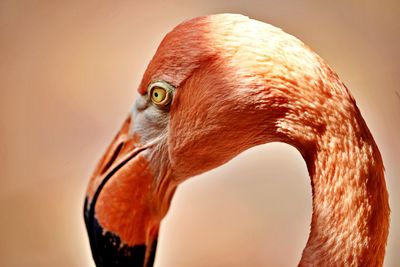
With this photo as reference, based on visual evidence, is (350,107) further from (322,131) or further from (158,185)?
(158,185)

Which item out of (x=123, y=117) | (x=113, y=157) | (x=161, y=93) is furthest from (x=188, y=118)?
(x=123, y=117)

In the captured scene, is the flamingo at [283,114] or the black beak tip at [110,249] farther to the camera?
the black beak tip at [110,249]

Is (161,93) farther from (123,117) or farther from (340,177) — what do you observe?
(123,117)

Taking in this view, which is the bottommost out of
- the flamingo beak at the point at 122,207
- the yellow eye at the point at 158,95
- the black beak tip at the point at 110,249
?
the black beak tip at the point at 110,249

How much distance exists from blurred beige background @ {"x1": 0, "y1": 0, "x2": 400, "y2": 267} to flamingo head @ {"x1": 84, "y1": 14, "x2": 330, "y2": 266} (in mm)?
410

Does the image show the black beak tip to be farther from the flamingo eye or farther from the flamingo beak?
the flamingo eye

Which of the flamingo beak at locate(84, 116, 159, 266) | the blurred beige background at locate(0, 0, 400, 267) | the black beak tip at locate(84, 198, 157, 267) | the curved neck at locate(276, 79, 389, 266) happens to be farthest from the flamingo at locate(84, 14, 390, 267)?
the blurred beige background at locate(0, 0, 400, 267)

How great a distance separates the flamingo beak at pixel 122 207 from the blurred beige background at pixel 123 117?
1.35 ft

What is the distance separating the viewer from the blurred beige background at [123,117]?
4.46 feet

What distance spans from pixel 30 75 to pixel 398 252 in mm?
996

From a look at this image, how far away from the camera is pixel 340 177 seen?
88 centimetres

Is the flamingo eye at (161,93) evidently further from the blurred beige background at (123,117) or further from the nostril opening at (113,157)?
the blurred beige background at (123,117)

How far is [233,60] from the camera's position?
0.89 m

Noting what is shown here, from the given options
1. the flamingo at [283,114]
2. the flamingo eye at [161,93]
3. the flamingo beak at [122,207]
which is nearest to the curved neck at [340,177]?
the flamingo at [283,114]
